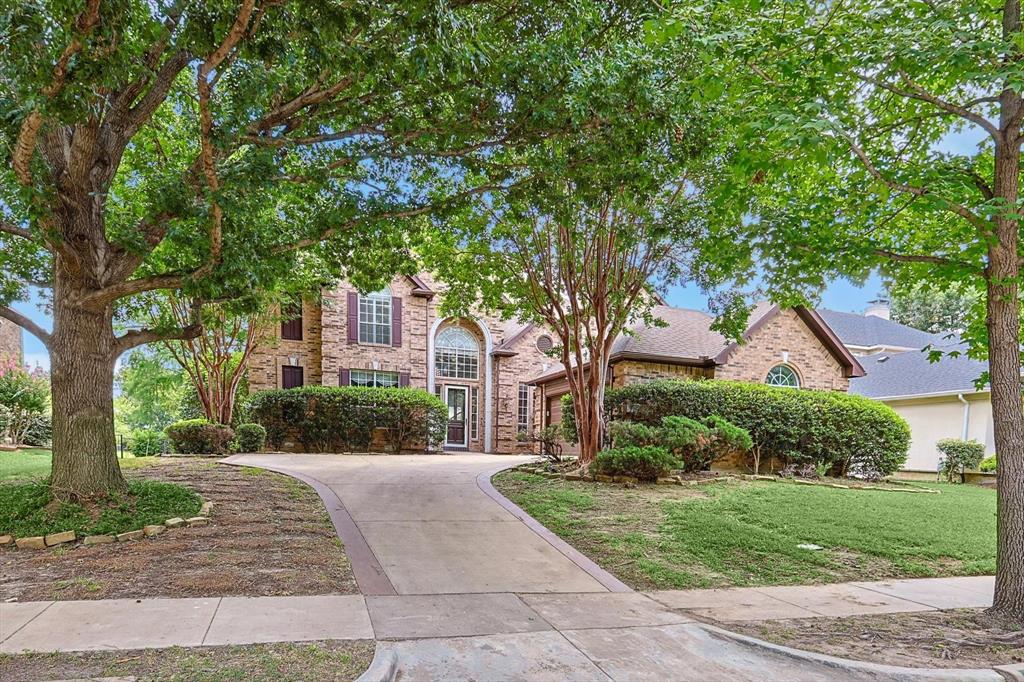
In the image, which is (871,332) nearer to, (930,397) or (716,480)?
(930,397)

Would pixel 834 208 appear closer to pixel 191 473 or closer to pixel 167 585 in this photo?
pixel 167 585

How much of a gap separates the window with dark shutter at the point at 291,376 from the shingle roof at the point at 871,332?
2260 centimetres

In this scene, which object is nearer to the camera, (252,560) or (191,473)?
(252,560)

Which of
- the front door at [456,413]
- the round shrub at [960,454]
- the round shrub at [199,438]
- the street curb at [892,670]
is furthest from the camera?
the front door at [456,413]

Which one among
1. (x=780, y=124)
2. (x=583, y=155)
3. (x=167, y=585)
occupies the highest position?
(x=583, y=155)

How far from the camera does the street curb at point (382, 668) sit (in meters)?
3.68

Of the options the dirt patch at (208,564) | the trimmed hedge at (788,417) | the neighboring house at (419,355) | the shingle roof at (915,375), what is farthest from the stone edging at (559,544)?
the shingle roof at (915,375)

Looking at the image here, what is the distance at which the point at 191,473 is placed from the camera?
36.8 ft

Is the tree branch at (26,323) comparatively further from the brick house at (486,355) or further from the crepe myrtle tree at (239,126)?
the brick house at (486,355)

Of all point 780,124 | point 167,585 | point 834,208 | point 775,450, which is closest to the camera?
point 780,124

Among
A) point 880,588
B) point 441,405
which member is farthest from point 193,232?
point 441,405

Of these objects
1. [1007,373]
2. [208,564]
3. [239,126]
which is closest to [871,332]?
[1007,373]

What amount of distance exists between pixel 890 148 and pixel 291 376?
727 inches

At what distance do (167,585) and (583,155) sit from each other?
6.36 meters
